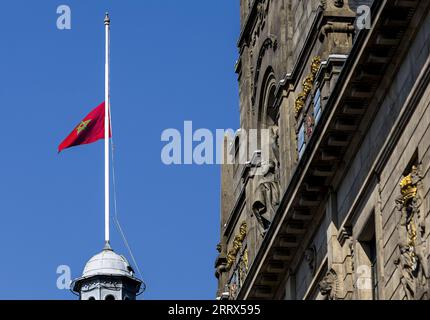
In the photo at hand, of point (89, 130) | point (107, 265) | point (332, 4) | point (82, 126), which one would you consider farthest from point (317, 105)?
point (107, 265)

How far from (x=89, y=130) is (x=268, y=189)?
2511 centimetres

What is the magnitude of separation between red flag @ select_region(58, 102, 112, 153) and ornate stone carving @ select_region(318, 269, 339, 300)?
30994 millimetres

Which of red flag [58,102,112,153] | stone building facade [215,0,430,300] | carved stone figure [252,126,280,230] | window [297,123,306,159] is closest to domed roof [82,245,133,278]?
red flag [58,102,112,153]

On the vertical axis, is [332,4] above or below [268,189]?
above

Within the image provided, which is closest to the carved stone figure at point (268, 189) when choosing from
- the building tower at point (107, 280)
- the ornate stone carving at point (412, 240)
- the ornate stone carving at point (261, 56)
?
the ornate stone carving at point (261, 56)

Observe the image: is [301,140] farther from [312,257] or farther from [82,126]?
[82,126]

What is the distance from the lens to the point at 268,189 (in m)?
63.2

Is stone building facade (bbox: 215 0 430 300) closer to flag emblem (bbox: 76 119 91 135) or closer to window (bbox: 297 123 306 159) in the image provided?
window (bbox: 297 123 306 159)

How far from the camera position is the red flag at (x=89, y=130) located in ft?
279

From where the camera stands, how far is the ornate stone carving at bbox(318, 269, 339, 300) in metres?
54.4

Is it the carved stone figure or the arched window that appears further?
the arched window

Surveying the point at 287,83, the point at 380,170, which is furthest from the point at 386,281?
the point at 287,83

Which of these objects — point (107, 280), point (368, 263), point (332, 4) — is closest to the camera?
point (368, 263)

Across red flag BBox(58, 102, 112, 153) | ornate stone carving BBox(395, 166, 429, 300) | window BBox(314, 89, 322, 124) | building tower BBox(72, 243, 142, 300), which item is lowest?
ornate stone carving BBox(395, 166, 429, 300)
